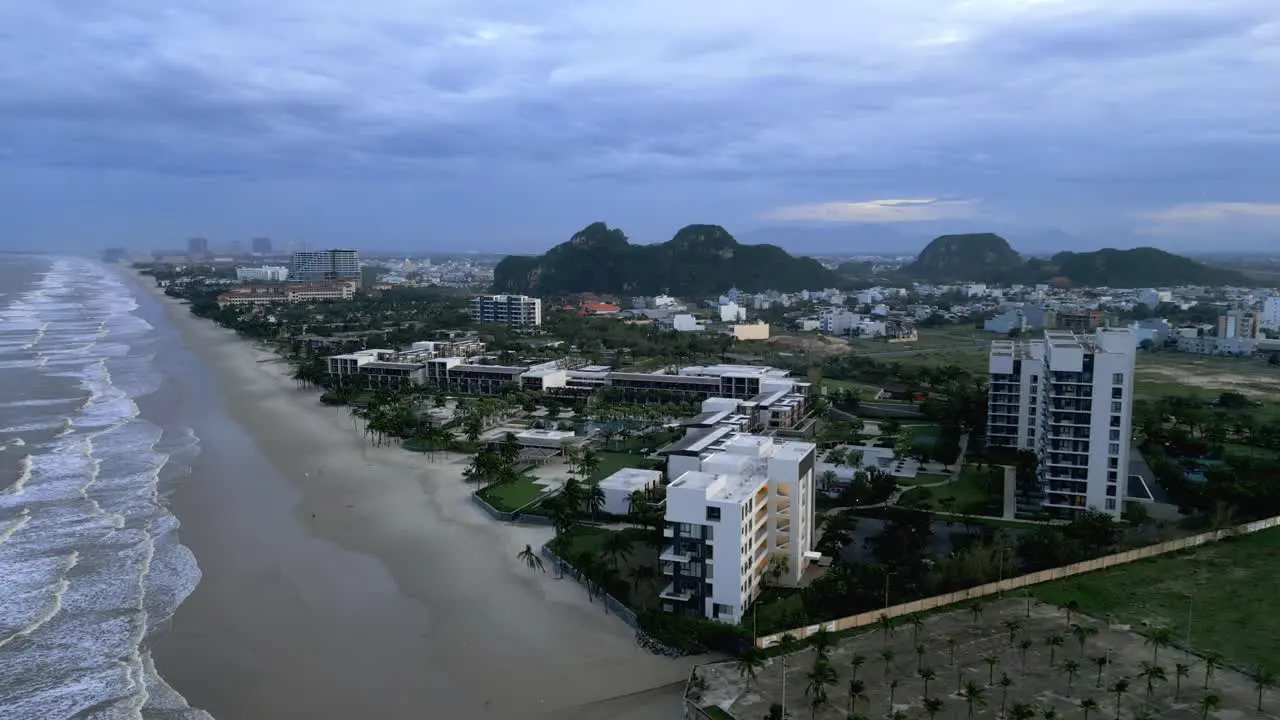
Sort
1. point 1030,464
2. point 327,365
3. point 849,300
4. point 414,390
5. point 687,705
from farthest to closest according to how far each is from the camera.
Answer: point 849,300 < point 327,365 < point 414,390 < point 1030,464 < point 687,705

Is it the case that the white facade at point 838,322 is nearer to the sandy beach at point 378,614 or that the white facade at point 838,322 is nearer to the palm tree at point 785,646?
the sandy beach at point 378,614

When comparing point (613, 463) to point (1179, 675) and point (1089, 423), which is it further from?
point (1179, 675)

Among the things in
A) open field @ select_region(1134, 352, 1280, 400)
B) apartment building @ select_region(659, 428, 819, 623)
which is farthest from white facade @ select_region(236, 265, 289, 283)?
apartment building @ select_region(659, 428, 819, 623)

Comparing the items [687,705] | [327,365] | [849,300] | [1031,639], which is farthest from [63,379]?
[849,300]

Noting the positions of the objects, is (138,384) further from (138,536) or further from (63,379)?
(138,536)

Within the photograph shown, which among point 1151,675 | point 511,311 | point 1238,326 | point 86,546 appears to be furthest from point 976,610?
point 511,311

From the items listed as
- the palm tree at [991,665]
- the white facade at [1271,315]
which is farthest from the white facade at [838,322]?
the palm tree at [991,665]

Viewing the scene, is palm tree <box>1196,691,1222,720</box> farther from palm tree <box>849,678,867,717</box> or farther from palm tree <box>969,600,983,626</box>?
palm tree <box>849,678,867,717</box>
